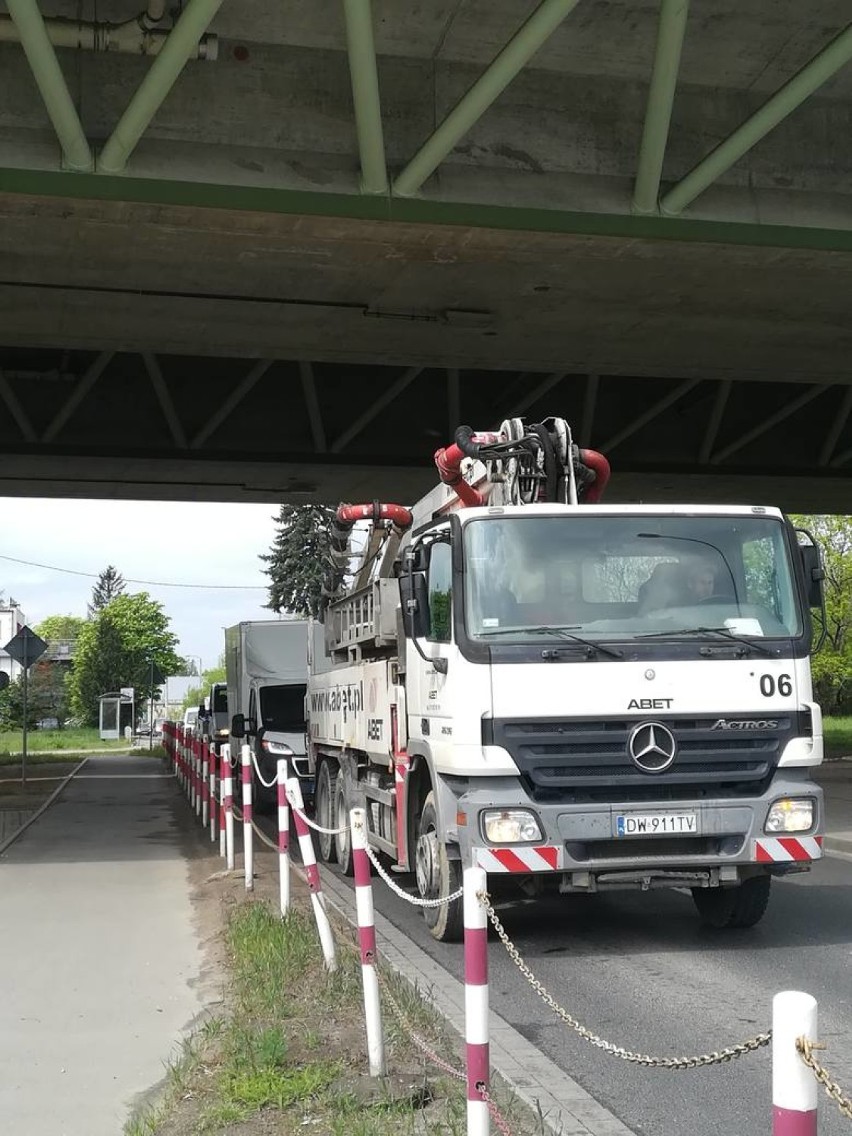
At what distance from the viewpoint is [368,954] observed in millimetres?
5684

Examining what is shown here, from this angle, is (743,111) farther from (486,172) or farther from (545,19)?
(545,19)

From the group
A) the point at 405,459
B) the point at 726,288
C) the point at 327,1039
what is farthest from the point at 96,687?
the point at 327,1039

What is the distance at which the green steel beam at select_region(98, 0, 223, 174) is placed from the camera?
28.5 ft

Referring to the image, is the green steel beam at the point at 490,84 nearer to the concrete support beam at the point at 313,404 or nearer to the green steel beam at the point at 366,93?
the green steel beam at the point at 366,93

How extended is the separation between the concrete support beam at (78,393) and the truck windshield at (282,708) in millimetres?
5096

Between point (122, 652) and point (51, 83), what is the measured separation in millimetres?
96762

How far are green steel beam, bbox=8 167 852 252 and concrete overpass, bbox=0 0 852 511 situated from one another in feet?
0.07

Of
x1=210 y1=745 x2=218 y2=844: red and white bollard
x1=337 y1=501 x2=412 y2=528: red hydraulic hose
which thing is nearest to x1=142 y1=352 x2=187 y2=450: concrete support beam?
x1=210 y1=745 x2=218 y2=844: red and white bollard

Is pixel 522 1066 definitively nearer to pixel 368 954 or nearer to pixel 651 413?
pixel 368 954

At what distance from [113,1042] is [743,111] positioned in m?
9.25

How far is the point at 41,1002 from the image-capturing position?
717 centimetres

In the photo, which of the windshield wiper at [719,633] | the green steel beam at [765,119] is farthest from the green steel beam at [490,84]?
the windshield wiper at [719,633]

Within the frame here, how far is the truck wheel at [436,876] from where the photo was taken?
8.37 metres

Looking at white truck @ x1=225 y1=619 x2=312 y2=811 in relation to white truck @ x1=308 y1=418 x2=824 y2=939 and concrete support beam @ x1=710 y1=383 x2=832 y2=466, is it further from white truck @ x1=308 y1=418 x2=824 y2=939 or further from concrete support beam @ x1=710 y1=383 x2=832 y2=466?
white truck @ x1=308 y1=418 x2=824 y2=939
